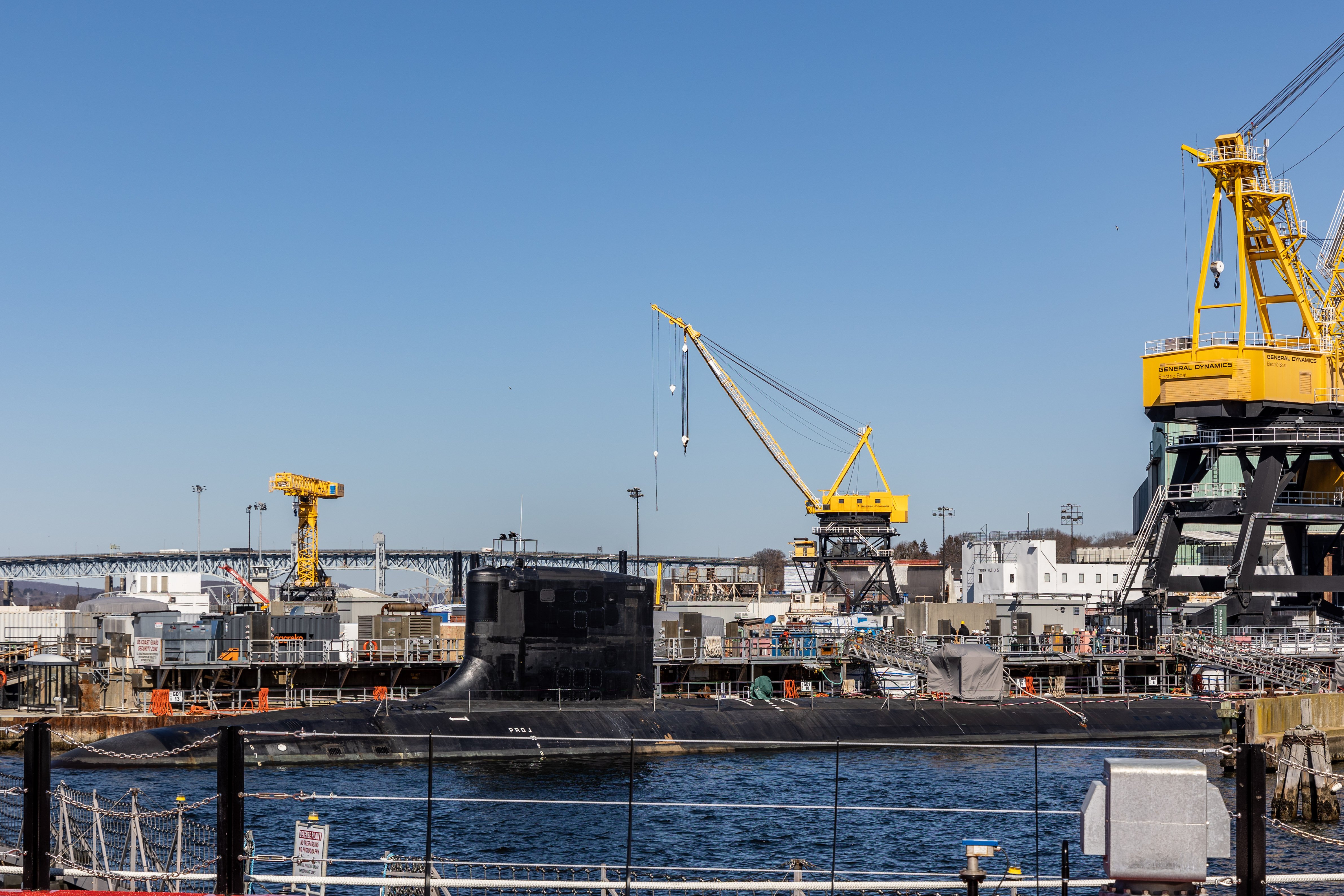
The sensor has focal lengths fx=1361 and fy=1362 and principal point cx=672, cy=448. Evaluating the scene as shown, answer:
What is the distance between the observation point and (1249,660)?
4725cm

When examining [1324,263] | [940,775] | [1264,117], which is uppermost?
[1264,117]

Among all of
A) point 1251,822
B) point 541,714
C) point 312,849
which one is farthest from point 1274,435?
point 1251,822

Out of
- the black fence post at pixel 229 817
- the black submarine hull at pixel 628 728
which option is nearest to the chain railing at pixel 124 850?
the black fence post at pixel 229 817

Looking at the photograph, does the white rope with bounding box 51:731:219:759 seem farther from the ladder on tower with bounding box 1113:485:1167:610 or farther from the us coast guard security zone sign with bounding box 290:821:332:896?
the ladder on tower with bounding box 1113:485:1167:610

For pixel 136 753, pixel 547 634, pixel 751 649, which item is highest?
pixel 547 634

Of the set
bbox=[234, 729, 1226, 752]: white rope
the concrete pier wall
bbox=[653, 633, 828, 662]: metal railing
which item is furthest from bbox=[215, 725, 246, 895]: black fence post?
bbox=[653, 633, 828, 662]: metal railing

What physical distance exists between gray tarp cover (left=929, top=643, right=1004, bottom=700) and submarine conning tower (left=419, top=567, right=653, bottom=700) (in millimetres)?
11599

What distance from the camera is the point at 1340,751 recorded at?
36500mm

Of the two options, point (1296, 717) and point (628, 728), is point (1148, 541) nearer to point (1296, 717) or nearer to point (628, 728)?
point (1296, 717)

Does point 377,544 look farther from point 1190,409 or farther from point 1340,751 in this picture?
point 1340,751

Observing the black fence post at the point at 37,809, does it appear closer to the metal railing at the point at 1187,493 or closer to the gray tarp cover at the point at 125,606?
the metal railing at the point at 1187,493

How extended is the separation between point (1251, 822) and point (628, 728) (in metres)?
25.5

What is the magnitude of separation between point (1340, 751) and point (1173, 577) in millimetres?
18622

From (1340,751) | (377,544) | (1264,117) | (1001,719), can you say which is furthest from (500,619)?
(377,544)
